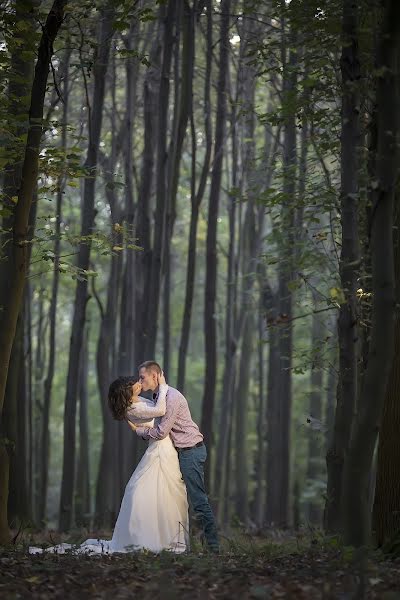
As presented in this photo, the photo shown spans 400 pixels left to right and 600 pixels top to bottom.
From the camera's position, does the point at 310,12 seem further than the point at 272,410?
No

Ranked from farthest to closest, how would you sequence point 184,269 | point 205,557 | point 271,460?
point 184,269, point 271,460, point 205,557

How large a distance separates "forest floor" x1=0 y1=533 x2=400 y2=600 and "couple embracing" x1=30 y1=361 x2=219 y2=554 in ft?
4.96

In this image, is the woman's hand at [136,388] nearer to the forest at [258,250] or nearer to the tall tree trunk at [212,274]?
the forest at [258,250]

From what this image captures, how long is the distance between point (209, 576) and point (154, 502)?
10.9 ft

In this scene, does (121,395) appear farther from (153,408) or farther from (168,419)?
(168,419)

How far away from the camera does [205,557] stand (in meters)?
8.52

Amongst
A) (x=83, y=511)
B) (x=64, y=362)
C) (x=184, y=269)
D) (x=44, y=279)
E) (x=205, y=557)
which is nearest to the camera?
(x=205, y=557)

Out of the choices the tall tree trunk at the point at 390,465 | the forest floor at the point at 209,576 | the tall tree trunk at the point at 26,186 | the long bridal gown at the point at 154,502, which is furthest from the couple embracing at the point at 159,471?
the tall tree trunk at the point at 390,465

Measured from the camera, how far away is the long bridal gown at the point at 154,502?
33.6ft

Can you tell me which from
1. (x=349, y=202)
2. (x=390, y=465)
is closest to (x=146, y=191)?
(x=390, y=465)

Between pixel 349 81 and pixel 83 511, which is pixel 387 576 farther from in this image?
pixel 83 511

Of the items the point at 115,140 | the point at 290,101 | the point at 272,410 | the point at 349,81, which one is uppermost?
the point at 115,140

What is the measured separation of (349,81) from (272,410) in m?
13.2

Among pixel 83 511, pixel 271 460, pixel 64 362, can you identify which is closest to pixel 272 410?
pixel 271 460
